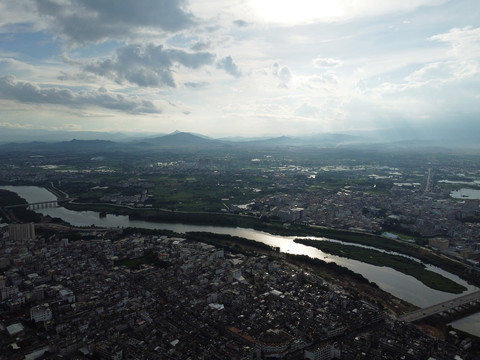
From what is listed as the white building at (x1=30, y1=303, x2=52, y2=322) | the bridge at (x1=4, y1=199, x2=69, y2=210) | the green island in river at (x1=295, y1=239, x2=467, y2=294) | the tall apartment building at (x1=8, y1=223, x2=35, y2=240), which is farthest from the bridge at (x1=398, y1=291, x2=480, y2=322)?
the bridge at (x1=4, y1=199, x2=69, y2=210)

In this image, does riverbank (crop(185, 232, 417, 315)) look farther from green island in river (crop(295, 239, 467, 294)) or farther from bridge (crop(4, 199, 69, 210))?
bridge (crop(4, 199, 69, 210))

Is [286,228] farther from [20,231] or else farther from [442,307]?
[20,231]

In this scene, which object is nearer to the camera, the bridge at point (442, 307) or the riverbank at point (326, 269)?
the bridge at point (442, 307)

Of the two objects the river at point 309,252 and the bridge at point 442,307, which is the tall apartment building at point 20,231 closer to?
the river at point 309,252

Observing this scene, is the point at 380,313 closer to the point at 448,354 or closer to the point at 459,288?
the point at 448,354

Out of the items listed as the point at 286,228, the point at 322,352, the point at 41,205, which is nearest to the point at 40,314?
the point at 322,352

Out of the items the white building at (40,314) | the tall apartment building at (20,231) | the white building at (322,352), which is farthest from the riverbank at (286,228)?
the white building at (40,314)
